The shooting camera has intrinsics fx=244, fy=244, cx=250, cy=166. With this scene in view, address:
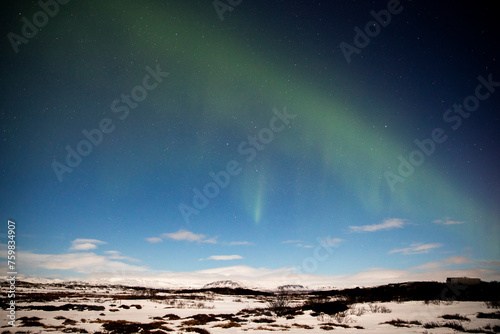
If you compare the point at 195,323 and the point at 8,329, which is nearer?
the point at 8,329

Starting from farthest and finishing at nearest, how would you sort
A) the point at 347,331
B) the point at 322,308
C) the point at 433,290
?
the point at 433,290
the point at 322,308
the point at 347,331

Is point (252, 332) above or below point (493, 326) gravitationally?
below

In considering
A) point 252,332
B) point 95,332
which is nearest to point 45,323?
point 95,332

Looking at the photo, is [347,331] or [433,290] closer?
[347,331]

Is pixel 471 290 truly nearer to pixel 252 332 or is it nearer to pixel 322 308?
pixel 322 308

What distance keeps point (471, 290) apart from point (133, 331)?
129 feet

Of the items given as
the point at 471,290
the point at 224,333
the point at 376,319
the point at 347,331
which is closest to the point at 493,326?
the point at 376,319

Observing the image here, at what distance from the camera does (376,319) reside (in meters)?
14.1

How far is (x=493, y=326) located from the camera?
10.4 m

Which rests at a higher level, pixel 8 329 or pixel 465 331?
pixel 465 331

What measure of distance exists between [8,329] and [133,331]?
7.08 metres

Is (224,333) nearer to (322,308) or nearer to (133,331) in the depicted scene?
(133,331)

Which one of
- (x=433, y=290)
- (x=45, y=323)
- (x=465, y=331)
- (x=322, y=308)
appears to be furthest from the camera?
(x=433, y=290)

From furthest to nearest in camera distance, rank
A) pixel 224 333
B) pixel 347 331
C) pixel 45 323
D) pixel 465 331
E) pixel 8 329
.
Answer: pixel 45 323 → pixel 8 329 → pixel 224 333 → pixel 347 331 → pixel 465 331
